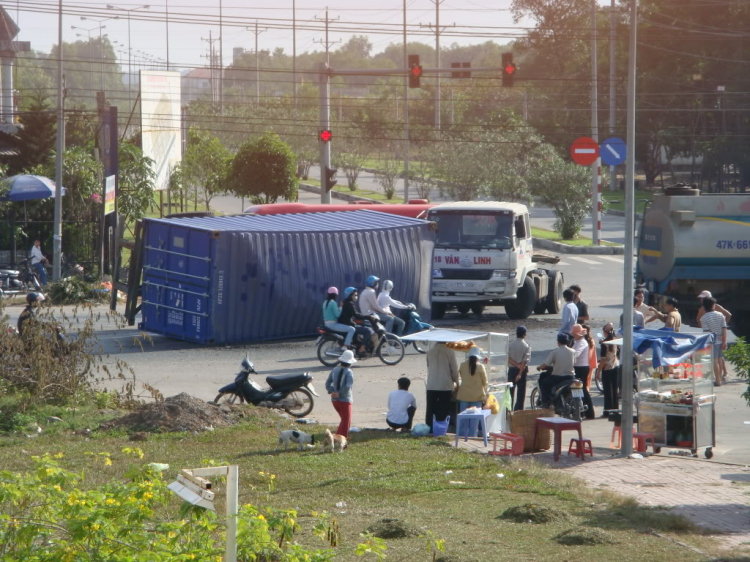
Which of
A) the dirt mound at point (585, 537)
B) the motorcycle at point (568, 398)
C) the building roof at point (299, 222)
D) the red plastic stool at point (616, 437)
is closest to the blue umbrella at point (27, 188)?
the building roof at point (299, 222)

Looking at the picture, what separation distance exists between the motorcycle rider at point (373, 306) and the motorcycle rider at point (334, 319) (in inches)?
37.7

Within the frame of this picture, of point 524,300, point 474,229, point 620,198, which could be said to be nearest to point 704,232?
point 524,300

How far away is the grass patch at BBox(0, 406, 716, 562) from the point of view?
28.4ft

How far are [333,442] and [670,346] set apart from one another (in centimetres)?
461

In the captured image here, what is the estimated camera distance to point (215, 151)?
50875 millimetres

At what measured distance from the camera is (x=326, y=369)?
18.7m

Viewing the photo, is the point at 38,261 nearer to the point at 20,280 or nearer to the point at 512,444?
the point at 20,280

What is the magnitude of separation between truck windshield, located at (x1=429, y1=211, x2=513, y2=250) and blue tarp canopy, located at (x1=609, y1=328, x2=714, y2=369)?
981 cm

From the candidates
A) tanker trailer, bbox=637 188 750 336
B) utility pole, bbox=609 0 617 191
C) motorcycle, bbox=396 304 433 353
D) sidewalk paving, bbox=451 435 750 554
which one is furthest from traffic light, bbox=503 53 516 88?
utility pole, bbox=609 0 617 191

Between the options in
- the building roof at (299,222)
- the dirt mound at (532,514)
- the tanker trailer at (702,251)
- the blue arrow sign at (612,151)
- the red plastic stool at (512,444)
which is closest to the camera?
the dirt mound at (532,514)

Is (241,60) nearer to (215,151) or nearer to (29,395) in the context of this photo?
(215,151)

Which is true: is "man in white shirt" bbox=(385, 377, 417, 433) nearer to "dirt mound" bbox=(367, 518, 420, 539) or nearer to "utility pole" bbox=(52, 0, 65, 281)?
"dirt mound" bbox=(367, 518, 420, 539)

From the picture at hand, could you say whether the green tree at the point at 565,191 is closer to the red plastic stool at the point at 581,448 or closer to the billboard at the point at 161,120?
the billboard at the point at 161,120

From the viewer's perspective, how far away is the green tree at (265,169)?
144 ft
